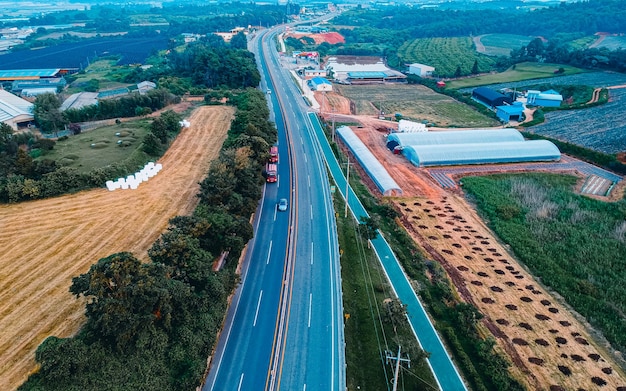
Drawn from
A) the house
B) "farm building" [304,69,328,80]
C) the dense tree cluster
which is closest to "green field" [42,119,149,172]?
the dense tree cluster

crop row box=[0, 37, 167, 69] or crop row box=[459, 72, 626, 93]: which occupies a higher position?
crop row box=[459, 72, 626, 93]

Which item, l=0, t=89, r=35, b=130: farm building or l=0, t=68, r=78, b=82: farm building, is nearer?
l=0, t=89, r=35, b=130: farm building

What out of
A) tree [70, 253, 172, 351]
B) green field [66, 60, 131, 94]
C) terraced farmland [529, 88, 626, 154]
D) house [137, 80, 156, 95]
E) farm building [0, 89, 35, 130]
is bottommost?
green field [66, 60, 131, 94]

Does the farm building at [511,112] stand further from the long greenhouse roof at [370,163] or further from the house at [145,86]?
the house at [145,86]

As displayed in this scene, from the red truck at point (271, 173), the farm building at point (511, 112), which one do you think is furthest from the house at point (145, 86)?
the farm building at point (511, 112)

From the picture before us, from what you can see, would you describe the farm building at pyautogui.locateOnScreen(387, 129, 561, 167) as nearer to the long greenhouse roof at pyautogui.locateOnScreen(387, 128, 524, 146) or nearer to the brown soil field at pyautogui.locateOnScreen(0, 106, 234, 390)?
the long greenhouse roof at pyautogui.locateOnScreen(387, 128, 524, 146)

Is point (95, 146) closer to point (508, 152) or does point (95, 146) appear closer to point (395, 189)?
point (395, 189)
